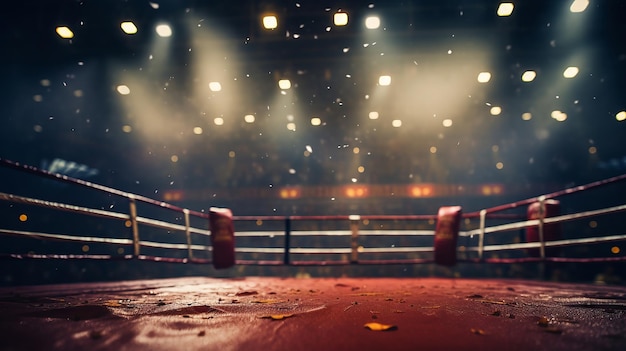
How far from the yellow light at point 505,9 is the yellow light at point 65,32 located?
8.05 metres

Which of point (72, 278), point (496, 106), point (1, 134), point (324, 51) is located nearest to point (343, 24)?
point (324, 51)

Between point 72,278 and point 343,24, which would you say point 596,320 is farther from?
point 72,278

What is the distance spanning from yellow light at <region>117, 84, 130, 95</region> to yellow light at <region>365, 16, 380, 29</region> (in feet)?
20.5

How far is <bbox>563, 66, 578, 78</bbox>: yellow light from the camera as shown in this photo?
22.3 ft

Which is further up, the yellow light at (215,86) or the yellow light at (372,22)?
the yellow light at (372,22)

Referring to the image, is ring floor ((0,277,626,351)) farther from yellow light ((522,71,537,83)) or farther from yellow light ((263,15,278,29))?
yellow light ((522,71,537,83))

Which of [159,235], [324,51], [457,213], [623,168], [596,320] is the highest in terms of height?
[324,51]

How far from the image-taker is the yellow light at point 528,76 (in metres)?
7.04

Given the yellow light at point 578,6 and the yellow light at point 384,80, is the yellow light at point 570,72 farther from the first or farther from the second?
the yellow light at point 384,80

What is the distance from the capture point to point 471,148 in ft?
36.8

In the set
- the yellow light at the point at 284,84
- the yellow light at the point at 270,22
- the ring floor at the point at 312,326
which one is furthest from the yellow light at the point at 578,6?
the yellow light at the point at 284,84

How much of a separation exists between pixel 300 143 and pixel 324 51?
4.89m

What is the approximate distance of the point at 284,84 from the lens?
25.4 ft

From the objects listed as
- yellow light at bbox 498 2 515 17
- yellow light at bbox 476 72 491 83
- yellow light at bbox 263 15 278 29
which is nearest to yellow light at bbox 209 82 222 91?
yellow light at bbox 263 15 278 29
